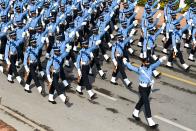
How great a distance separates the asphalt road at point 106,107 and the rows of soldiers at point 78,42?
1.26 ft

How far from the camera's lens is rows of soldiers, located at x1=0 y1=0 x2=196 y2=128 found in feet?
52.9

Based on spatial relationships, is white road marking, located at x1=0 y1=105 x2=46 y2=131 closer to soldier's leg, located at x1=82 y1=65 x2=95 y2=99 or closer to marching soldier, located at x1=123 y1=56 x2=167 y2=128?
soldier's leg, located at x1=82 y1=65 x2=95 y2=99

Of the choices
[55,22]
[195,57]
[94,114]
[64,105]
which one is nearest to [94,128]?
[94,114]

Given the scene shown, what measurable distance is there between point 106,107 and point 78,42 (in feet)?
20.4

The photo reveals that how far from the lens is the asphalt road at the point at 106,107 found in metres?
14.6

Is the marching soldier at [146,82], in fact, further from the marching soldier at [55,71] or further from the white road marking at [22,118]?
the white road marking at [22,118]

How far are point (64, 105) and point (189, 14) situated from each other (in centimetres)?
893

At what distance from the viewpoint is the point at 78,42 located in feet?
69.9

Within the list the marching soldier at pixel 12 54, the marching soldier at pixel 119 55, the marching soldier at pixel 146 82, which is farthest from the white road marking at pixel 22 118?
the marching soldier at pixel 119 55

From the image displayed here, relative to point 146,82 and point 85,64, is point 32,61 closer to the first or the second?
point 85,64

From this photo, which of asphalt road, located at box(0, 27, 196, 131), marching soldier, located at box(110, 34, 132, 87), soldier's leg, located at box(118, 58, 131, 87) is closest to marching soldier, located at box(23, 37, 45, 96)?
asphalt road, located at box(0, 27, 196, 131)

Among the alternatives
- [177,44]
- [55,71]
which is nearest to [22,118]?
[55,71]

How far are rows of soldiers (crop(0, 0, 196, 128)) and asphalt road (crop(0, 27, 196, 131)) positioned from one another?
39cm

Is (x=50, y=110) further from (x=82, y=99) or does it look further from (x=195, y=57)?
(x=195, y=57)
